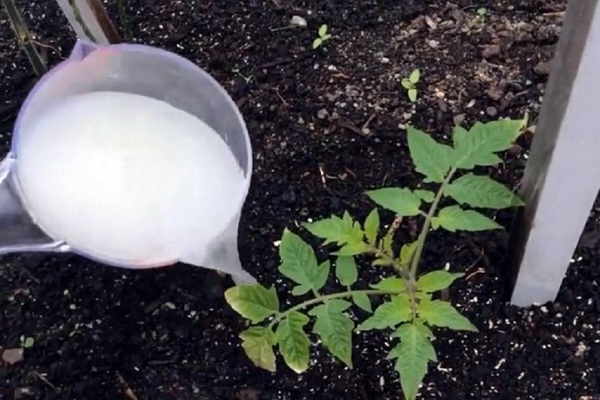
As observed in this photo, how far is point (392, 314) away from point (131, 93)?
34 cm

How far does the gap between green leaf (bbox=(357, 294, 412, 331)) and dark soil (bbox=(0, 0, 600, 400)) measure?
222mm

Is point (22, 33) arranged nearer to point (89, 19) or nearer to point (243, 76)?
point (89, 19)

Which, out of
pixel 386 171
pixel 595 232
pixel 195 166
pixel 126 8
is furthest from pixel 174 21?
pixel 595 232

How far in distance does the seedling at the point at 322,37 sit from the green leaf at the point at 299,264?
45 centimetres

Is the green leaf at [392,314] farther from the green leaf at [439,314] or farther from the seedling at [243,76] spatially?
the seedling at [243,76]

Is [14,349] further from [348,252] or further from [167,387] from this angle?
[348,252]

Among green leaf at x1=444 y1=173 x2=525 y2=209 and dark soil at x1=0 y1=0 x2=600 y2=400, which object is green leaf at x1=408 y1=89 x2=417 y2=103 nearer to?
dark soil at x1=0 y1=0 x2=600 y2=400

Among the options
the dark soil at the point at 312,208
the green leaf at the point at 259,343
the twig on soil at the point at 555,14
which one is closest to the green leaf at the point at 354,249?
the green leaf at the point at 259,343

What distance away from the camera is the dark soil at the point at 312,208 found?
1.09 metres

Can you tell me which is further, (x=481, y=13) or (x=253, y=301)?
(x=481, y=13)

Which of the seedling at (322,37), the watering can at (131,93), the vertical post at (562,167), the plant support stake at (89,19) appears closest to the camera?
the vertical post at (562,167)

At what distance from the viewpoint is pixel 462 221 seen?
34.8 inches

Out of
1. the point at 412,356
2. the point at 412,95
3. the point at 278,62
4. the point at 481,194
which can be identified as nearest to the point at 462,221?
the point at 481,194

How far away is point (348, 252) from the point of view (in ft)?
2.98
